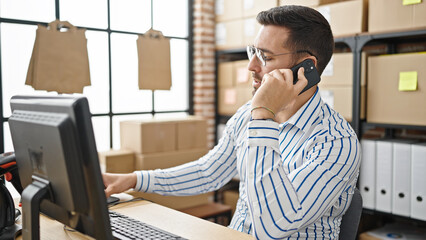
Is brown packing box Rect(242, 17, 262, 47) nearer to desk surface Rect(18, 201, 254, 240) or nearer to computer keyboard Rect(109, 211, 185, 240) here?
desk surface Rect(18, 201, 254, 240)

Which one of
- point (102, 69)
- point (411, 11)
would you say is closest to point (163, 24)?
point (102, 69)

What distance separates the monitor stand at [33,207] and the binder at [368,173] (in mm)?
1924

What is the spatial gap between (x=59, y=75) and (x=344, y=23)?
173 cm

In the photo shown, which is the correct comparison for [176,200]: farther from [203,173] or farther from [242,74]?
[242,74]

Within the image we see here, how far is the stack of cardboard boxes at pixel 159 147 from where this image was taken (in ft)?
7.97

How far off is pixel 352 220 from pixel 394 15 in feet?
4.77

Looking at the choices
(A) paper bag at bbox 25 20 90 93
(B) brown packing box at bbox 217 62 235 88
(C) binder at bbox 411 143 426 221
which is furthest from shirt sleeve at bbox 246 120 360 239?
(B) brown packing box at bbox 217 62 235 88

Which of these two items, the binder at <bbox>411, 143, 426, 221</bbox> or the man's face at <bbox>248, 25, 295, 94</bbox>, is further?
the binder at <bbox>411, 143, 426, 221</bbox>

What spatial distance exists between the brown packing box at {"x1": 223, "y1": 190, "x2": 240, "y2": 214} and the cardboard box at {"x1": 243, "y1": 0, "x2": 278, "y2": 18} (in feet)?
4.40

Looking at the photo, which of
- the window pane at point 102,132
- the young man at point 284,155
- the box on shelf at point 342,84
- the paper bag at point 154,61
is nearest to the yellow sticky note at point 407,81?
the box on shelf at point 342,84

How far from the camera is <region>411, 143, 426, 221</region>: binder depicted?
2162mm

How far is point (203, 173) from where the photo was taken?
1652mm

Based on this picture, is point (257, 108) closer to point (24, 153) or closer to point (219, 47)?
point (24, 153)

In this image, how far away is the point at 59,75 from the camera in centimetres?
237
